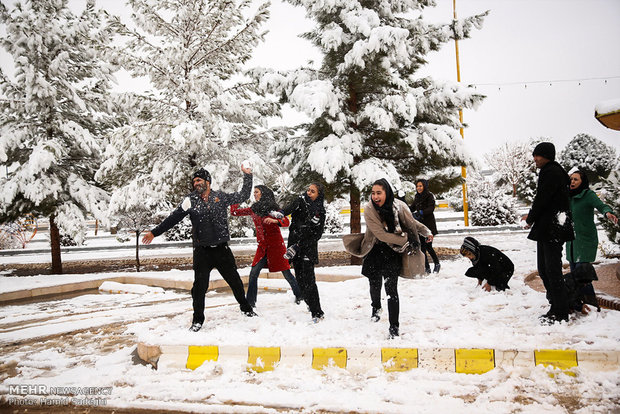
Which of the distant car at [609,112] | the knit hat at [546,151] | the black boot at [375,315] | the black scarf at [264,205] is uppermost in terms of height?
the distant car at [609,112]

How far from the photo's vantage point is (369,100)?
11.3m

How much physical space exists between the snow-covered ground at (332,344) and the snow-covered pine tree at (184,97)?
412cm

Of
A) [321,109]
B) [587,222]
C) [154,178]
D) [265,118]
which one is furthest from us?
[265,118]

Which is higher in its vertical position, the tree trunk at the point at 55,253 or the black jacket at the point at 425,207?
the black jacket at the point at 425,207

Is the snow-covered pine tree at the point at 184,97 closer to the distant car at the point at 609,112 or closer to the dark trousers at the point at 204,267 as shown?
the dark trousers at the point at 204,267

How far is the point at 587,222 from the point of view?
5.41 metres

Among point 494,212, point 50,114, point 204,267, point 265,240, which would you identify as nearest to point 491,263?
point 265,240

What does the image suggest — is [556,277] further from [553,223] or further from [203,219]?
[203,219]

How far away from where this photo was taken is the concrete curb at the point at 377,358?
391 centimetres

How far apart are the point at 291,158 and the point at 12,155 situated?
8.46 m

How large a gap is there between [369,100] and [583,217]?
697cm

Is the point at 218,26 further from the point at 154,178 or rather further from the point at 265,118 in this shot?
the point at 154,178

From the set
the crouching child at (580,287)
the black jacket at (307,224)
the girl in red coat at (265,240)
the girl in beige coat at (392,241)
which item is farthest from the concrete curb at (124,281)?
the crouching child at (580,287)

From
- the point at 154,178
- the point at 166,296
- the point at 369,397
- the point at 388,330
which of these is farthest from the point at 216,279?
the point at 369,397
